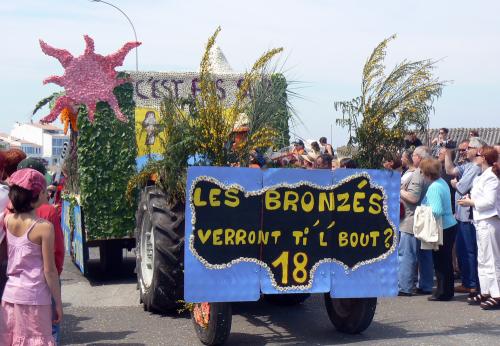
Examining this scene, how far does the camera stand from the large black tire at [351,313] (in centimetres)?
700

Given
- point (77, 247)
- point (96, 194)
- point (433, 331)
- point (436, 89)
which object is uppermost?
point (436, 89)

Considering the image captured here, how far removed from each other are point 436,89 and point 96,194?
4258 millimetres

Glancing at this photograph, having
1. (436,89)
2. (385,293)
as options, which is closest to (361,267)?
(385,293)

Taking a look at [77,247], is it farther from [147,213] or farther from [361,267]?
[361,267]

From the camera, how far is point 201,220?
6.39 m

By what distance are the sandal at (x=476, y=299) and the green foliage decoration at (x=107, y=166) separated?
158 inches

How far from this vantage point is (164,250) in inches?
283

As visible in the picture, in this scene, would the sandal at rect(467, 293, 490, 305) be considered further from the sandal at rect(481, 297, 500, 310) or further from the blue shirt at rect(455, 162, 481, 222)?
the blue shirt at rect(455, 162, 481, 222)

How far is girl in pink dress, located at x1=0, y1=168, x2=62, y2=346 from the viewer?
4.89 metres

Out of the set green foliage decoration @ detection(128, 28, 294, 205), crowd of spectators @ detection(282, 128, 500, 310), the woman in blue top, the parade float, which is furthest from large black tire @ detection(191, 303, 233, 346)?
the woman in blue top

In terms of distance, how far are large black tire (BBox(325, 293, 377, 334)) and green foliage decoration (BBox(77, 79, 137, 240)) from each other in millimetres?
3196

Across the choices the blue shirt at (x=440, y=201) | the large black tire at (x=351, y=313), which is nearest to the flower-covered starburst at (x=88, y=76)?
the large black tire at (x=351, y=313)

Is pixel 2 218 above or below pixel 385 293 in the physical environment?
above

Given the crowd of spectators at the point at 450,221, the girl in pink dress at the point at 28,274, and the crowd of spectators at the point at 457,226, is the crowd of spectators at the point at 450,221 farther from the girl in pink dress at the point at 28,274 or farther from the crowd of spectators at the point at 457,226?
the girl in pink dress at the point at 28,274
